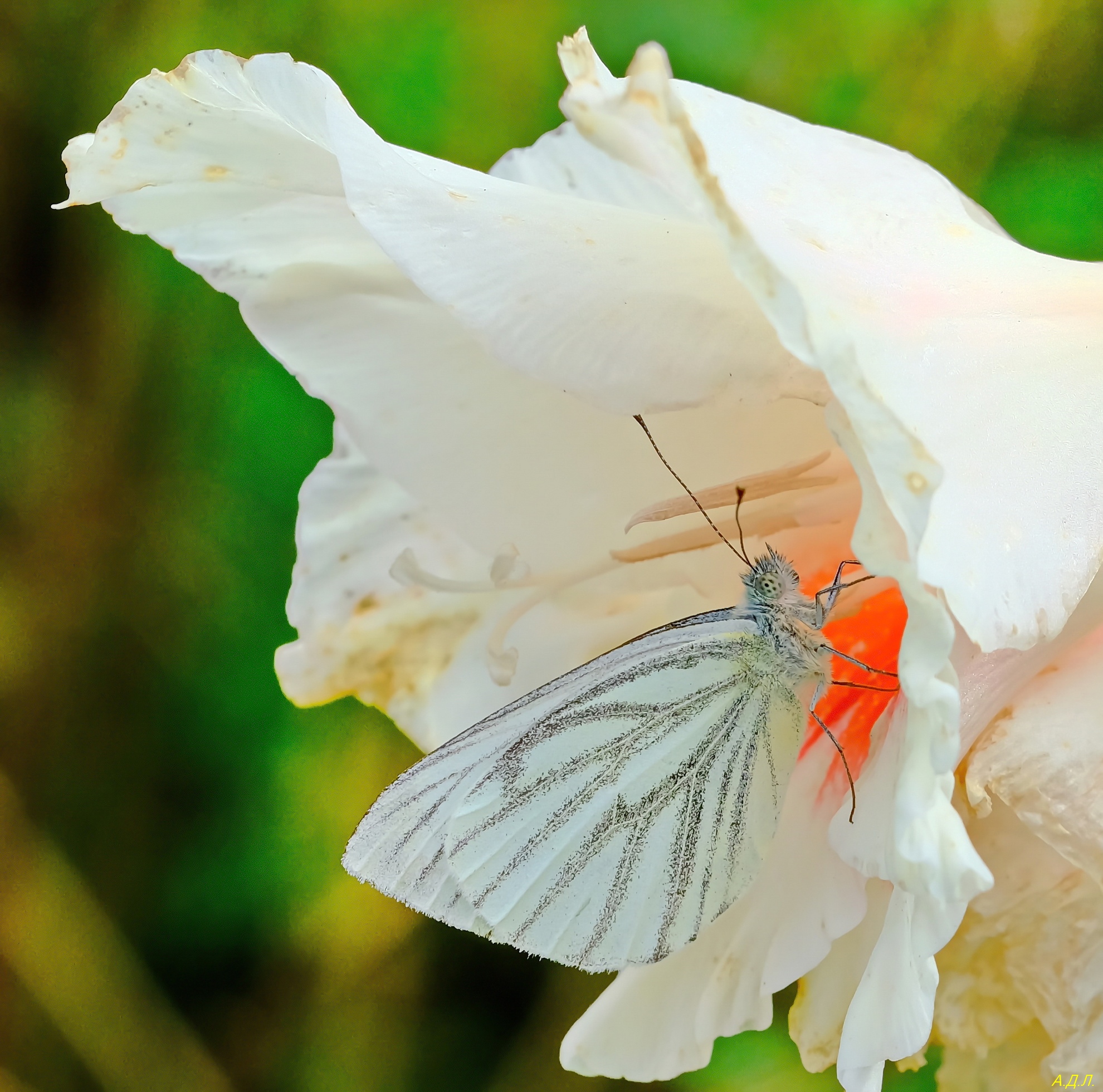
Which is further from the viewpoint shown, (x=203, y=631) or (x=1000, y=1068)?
(x=203, y=631)

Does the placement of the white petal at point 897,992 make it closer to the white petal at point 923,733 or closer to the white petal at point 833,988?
the white petal at point 923,733

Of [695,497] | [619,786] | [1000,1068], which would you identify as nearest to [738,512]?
[695,497]

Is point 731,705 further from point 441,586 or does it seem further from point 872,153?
point 872,153

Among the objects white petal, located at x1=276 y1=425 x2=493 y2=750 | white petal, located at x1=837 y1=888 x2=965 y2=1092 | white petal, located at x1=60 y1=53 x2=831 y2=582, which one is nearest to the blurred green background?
white petal, located at x1=276 y1=425 x2=493 y2=750

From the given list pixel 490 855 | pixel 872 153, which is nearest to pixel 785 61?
pixel 872 153

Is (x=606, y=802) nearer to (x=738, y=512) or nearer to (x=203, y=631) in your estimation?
(x=738, y=512)

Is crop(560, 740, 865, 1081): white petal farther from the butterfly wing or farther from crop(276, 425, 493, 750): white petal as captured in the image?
crop(276, 425, 493, 750): white petal
